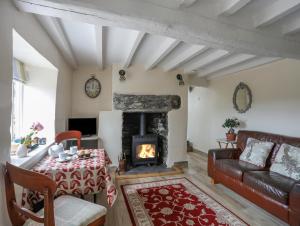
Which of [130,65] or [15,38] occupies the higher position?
[130,65]

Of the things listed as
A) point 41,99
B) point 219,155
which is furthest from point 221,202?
point 41,99

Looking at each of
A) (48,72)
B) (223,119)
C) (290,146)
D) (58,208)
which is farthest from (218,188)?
(48,72)

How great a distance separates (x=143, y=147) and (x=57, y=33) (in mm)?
2842

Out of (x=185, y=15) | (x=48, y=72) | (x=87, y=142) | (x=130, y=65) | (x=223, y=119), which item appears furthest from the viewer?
(x=223, y=119)

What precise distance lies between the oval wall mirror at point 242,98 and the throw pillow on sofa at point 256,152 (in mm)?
974

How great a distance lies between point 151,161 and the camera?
172 inches

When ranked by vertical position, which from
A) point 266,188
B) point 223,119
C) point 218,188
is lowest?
point 218,188

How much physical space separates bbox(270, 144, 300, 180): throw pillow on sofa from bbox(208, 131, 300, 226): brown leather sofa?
79mm

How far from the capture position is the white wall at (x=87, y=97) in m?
4.28

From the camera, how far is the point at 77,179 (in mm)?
1825

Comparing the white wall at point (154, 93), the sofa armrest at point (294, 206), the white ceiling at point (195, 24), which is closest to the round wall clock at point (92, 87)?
the white wall at point (154, 93)

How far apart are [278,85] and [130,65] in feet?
9.42

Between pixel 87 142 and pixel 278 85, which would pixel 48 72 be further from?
pixel 278 85

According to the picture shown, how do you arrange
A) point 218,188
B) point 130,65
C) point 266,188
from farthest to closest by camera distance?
point 130,65, point 218,188, point 266,188
